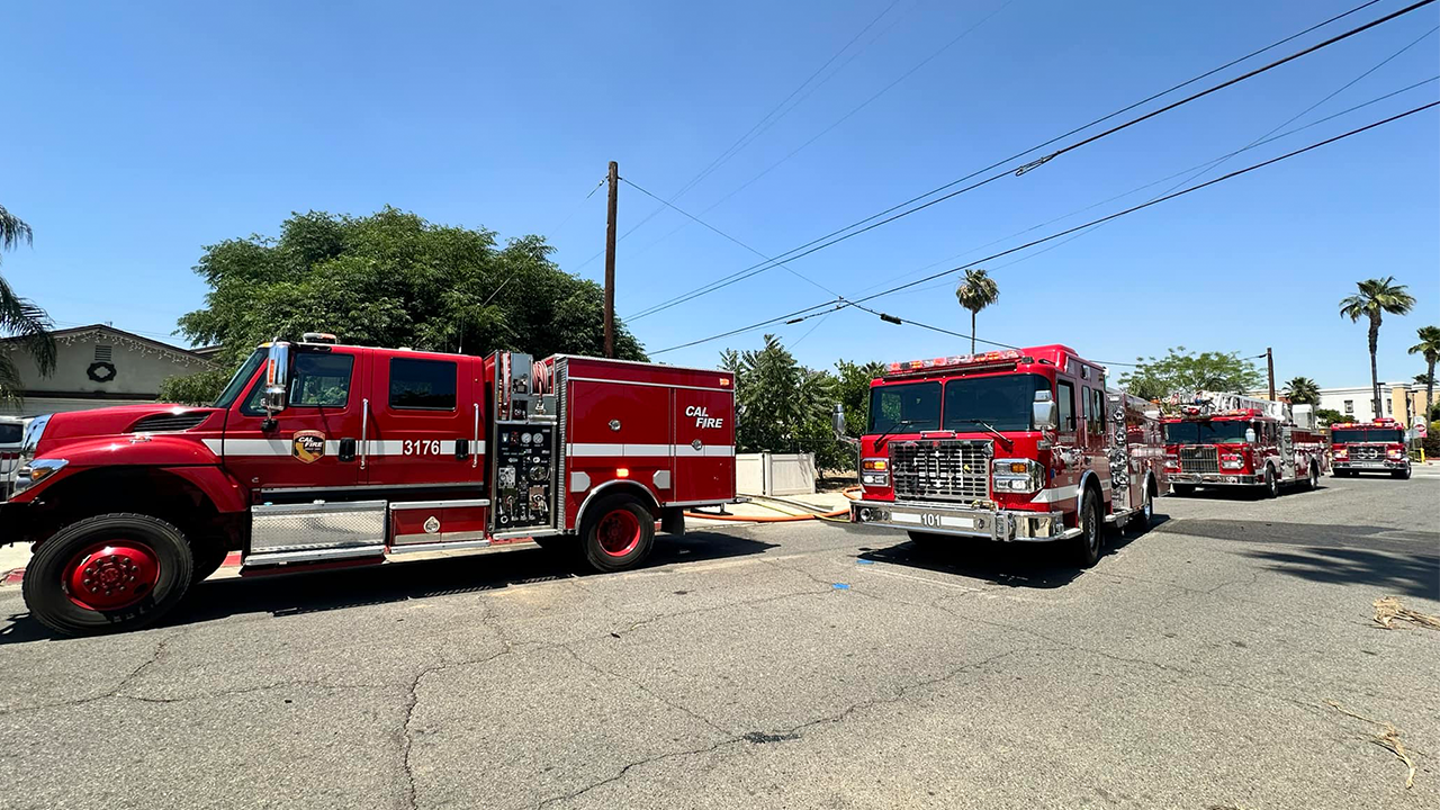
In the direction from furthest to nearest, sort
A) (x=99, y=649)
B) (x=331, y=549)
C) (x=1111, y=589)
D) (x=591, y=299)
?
(x=591, y=299) < (x=1111, y=589) < (x=331, y=549) < (x=99, y=649)

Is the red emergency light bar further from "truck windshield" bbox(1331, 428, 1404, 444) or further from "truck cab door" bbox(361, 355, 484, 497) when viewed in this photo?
"truck windshield" bbox(1331, 428, 1404, 444)

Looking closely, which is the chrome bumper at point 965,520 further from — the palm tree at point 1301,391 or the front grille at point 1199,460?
the palm tree at point 1301,391

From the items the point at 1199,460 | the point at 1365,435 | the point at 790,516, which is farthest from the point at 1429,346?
the point at 790,516

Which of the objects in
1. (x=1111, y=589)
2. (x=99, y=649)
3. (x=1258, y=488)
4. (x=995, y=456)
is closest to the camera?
(x=99, y=649)

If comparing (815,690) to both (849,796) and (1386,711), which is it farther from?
(1386,711)

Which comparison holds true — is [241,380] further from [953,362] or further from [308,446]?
[953,362]

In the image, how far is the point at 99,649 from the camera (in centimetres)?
527

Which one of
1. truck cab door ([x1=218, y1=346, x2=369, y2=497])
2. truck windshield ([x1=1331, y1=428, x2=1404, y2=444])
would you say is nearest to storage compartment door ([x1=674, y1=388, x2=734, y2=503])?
truck cab door ([x1=218, y1=346, x2=369, y2=497])

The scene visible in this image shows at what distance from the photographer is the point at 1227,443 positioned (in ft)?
63.3

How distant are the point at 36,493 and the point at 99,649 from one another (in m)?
1.50

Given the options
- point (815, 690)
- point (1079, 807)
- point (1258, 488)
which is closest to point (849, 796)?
point (1079, 807)

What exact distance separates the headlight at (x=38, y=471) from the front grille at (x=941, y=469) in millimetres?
8710

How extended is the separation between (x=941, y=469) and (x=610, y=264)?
11.2 metres

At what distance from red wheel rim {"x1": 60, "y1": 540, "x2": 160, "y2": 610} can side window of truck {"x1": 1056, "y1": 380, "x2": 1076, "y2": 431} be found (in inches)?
387
